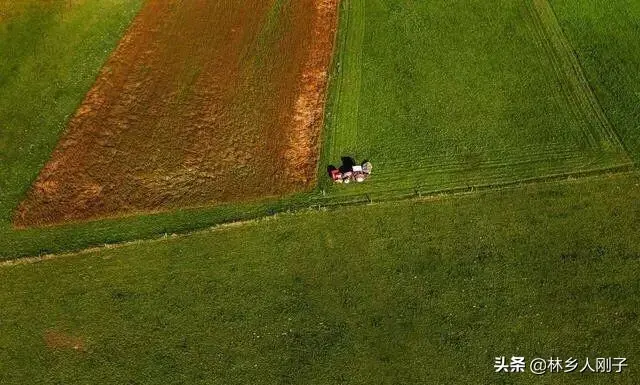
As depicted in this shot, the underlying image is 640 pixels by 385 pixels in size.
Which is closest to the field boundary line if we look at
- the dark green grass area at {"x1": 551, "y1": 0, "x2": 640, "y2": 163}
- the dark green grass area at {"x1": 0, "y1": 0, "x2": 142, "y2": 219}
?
the dark green grass area at {"x1": 551, "y1": 0, "x2": 640, "y2": 163}

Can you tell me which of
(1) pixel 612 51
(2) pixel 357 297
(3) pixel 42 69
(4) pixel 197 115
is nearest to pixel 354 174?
(2) pixel 357 297

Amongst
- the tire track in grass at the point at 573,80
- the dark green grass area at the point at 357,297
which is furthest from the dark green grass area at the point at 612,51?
the dark green grass area at the point at 357,297

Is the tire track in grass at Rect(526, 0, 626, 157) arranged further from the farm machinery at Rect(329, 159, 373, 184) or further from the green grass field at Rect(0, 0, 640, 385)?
the farm machinery at Rect(329, 159, 373, 184)

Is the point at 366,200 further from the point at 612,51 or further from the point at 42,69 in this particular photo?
the point at 42,69

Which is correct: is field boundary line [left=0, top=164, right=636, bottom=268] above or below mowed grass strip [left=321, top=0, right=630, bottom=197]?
below

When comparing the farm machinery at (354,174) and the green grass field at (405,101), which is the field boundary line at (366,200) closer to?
the green grass field at (405,101)

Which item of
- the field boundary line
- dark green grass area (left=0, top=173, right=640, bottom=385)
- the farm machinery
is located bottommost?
dark green grass area (left=0, top=173, right=640, bottom=385)

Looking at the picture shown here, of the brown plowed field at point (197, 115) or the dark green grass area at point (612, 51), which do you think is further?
the dark green grass area at point (612, 51)
